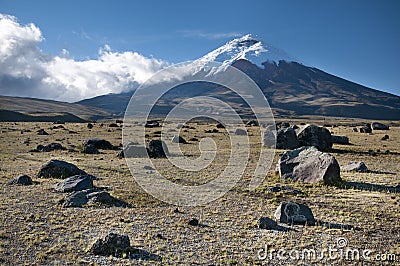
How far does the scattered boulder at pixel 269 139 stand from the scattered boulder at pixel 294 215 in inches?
953

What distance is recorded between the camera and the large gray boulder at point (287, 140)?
35.8 metres

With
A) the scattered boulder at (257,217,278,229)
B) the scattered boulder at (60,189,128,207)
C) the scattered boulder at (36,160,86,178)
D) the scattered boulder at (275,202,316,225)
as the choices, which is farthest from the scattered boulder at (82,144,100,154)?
the scattered boulder at (257,217,278,229)

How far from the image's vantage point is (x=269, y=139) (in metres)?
37.9

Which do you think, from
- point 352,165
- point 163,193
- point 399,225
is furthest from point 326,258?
point 352,165

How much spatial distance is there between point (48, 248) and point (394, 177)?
1967cm

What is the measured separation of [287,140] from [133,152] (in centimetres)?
1511

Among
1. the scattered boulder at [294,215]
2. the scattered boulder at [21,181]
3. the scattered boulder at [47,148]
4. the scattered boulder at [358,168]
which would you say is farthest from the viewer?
the scattered boulder at [47,148]

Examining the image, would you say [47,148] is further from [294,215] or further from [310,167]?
[294,215]

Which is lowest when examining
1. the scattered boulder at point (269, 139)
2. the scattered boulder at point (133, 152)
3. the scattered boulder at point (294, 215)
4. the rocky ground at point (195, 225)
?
the rocky ground at point (195, 225)

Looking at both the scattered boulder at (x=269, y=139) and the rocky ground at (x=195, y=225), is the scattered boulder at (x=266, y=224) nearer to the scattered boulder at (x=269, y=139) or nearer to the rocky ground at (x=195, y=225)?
the rocky ground at (x=195, y=225)

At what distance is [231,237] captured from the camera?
11297 millimetres

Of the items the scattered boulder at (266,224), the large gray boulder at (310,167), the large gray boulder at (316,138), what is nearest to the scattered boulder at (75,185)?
the scattered boulder at (266,224)

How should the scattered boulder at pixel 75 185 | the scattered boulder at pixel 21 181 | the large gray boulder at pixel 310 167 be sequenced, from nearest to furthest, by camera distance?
the scattered boulder at pixel 75 185 → the scattered boulder at pixel 21 181 → the large gray boulder at pixel 310 167

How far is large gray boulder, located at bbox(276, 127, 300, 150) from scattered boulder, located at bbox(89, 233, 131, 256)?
91.2 ft
